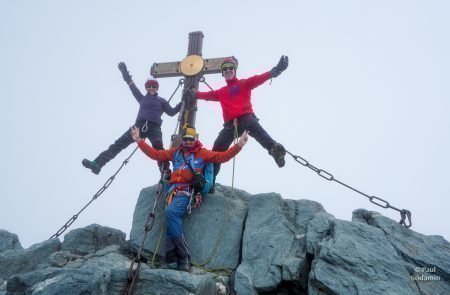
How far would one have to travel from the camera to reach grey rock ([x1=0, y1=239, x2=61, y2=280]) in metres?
7.33

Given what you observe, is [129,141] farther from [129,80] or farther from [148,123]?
[129,80]

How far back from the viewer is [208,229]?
24.4ft

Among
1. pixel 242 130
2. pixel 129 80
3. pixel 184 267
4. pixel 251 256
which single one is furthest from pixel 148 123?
pixel 251 256

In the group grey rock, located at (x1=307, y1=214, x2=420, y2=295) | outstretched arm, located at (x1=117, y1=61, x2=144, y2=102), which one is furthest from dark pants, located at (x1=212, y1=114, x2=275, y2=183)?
outstretched arm, located at (x1=117, y1=61, x2=144, y2=102)

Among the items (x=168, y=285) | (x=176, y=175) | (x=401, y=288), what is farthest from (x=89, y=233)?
(x=401, y=288)

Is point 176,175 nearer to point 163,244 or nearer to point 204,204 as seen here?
point 204,204

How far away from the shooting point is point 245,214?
25.3 feet

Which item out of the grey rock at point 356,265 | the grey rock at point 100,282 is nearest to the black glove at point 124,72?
the grey rock at point 100,282

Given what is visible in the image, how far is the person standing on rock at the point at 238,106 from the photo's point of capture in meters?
7.95

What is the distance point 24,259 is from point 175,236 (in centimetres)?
355

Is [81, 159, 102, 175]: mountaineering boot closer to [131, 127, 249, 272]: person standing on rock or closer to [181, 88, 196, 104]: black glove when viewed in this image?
[131, 127, 249, 272]: person standing on rock

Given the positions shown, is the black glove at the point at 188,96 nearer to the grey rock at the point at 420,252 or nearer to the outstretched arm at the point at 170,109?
the outstretched arm at the point at 170,109

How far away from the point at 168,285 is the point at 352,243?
124 inches

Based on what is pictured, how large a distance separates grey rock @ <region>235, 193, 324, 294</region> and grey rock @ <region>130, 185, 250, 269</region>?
31 cm
